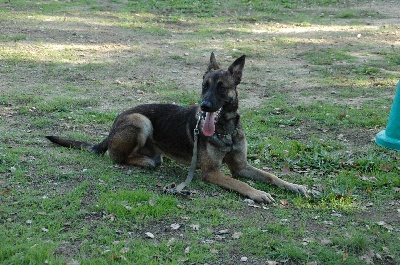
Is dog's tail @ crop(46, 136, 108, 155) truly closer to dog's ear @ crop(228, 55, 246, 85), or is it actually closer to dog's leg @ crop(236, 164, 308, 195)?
dog's leg @ crop(236, 164, 308, 195)

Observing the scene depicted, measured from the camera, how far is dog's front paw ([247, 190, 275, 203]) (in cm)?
668

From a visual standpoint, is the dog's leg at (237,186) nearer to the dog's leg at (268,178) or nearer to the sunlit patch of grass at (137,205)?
the dog's leg at (268,178)

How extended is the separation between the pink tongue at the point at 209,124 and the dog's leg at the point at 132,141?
3.40 feet

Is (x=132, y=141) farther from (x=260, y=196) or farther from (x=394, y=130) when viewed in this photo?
(x=394, y=130)

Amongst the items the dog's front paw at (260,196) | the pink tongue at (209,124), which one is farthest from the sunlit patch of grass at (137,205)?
the pink tongue at (209,124)

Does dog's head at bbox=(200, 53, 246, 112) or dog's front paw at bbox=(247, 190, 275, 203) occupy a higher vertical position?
dog's head at bbox=(200, 53, 246, 112)

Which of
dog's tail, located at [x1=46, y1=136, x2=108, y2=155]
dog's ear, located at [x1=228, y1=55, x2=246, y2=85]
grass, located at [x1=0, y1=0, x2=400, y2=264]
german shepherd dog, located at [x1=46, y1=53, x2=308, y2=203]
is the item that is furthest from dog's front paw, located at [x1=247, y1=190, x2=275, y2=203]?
dog's tail, located at [x1=46, y1=136, x2=108, y2=155]

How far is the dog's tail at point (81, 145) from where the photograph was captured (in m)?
7.98

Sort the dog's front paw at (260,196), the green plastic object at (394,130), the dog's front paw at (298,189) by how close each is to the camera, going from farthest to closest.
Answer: the dog's front paw at (298,189), the dog's front paw at (260,196), the green plastic object at (394,130)

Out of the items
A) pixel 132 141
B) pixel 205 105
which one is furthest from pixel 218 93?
pixel 132 141

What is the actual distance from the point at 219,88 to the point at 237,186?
3.87 ft

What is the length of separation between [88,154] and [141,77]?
15.3 feet

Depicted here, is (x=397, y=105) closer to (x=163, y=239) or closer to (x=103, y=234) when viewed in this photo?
(x=163, y=239)

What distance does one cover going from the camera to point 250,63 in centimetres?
1374
